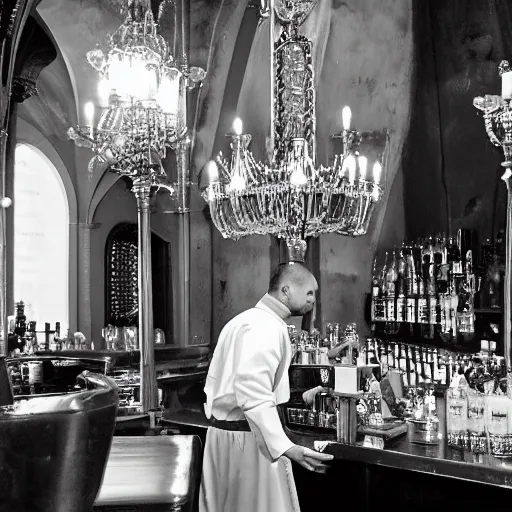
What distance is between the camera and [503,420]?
8.45 ft

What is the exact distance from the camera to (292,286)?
9.34ft

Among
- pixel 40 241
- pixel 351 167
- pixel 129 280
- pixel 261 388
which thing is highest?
pixel 351 167

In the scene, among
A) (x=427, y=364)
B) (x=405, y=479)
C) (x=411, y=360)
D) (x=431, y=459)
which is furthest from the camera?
(x=411, y=360)

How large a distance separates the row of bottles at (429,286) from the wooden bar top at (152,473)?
3.24 metres

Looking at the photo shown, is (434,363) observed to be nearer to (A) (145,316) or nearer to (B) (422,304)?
(B) (422,304)

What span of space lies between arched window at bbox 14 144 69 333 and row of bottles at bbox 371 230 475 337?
4.91 metres

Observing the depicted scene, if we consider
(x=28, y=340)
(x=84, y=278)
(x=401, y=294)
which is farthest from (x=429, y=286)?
(x=84, y=278)

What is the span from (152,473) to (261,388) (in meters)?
0.48

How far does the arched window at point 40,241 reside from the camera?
32.7 feet

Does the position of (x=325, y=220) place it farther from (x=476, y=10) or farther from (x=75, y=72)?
(x=75, y=72)

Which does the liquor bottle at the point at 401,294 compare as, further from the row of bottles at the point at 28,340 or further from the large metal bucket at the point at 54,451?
the large metal bucket at the point at 54,451

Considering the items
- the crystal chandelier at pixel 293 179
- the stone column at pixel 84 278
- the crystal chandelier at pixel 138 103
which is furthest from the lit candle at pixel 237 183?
the stone column at pixel 84 278

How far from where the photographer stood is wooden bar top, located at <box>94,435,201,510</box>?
6.68 feet

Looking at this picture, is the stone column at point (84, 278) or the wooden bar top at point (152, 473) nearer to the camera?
the wooden bar top at point (152, 473)
